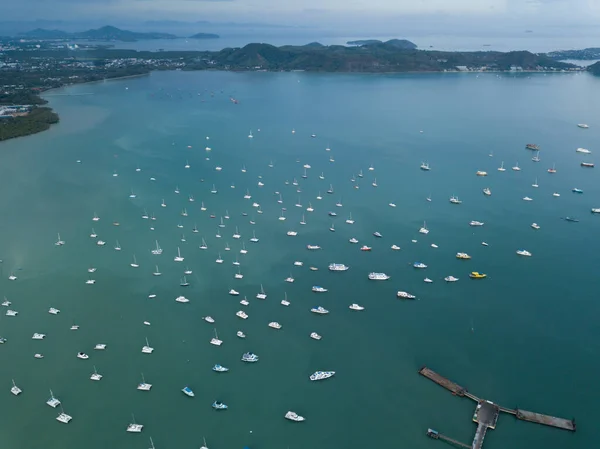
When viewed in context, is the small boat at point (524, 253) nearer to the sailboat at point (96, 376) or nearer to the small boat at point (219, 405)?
the small boat at point (219, 405)

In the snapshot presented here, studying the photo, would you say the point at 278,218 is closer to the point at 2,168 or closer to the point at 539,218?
the point at 539,218

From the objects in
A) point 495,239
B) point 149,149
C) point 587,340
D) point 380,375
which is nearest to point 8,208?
point 149,149

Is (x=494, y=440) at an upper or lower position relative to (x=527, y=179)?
lower

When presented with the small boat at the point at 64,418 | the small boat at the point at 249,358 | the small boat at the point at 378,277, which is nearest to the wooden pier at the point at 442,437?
the small boat at the point at 249,358

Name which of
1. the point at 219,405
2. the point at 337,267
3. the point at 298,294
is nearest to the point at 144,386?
the point at 219,405

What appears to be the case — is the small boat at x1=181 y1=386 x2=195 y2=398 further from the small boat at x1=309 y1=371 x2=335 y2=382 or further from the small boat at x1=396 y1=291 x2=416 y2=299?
the small boat at x1=396 y1=291 x2=416 y2=299

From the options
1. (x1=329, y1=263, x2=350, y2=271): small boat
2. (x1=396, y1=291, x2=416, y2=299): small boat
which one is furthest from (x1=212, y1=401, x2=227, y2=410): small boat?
(x1=396, y1=291, x2=416, y2=299): small boat
